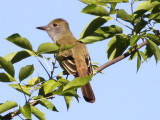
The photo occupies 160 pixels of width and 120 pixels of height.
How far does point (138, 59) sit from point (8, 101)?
1.96 meters

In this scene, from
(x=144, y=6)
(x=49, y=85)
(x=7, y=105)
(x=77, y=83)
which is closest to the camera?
(x=77, y=83)

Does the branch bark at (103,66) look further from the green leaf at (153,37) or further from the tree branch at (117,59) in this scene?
the green leaf at (153,37)

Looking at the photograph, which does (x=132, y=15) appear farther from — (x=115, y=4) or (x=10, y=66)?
(x=10, y=66)

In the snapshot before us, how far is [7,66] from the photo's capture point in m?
3.41

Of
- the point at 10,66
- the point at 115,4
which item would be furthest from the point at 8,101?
the point at 115,4

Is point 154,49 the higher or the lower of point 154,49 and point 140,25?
the lower

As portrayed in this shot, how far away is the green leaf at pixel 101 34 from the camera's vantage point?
14.5ft

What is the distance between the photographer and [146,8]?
425 cm

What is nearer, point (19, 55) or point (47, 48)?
point (47, 48)

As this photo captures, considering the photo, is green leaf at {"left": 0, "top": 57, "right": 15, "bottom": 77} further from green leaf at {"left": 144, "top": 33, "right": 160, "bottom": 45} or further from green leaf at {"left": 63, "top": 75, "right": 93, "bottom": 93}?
green leaf at {"left": 144, "top": 33, "right": 160, "bottom": 45}

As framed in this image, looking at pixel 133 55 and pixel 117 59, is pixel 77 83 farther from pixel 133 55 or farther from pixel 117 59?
pixel 133 55

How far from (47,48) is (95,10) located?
881 mm

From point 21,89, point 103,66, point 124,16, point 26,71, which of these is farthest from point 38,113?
point 124,16

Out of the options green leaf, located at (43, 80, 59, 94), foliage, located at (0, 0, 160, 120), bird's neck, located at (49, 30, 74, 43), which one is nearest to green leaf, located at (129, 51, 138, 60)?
foliage, located at (0, 0, 160, 120)
